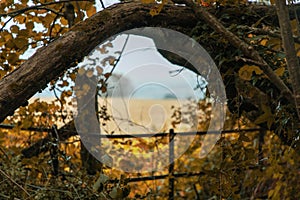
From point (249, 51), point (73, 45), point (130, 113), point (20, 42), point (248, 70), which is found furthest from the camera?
point (130, 113)

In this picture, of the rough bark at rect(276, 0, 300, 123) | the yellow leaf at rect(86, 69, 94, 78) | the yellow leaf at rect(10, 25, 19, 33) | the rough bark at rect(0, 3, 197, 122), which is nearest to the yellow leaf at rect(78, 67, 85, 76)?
the yellow leaf at rect(86, 69, 94, 78)

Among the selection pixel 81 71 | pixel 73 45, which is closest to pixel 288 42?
pixel 73 45

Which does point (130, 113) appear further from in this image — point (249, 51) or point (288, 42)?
point (288, 42)

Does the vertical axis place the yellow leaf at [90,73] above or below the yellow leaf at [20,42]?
above

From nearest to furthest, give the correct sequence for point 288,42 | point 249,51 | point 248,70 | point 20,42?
point 288,42 → point 249,51 → point 248,70 → point 20,42

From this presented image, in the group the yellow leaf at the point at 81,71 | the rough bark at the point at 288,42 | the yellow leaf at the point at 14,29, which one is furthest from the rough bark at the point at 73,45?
the yellow leaf at the point at 81,71

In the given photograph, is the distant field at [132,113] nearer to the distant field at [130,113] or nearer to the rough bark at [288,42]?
the distant field at [130,113]

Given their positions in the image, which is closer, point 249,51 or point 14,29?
point 249,51

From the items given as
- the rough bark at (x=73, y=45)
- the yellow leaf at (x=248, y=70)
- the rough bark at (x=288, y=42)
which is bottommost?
the rough bark at (x=288, y=42)

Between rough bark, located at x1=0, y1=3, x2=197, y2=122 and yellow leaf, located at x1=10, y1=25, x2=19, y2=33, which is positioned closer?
rough bark, located at x1=0, y1=3, x2=197, y2=122

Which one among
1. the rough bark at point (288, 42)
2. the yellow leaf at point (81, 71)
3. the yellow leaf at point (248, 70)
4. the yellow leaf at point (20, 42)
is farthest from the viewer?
the yellow leaf at point (81, 71)

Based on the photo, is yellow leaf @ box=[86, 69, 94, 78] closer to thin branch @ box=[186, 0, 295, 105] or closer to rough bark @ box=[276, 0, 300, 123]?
thin branch @ box=[186, 0, 295, 105]

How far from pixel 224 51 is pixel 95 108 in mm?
966

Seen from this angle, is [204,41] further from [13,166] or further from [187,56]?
[13,166]
